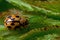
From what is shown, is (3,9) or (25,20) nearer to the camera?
(25,20)

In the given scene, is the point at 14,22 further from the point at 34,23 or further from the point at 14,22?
the point at 34,23

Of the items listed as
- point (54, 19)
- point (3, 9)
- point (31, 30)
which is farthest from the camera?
point (3, 9)

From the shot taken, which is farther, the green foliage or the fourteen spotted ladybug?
the fourteen spotted ladybug

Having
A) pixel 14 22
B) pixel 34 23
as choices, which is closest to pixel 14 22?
pixel 14 22

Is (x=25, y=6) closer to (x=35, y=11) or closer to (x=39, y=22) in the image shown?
(x=35, y=11)

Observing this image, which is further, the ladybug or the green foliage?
the ladybug

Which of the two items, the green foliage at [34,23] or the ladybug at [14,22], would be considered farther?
the ladybug at [14,22]

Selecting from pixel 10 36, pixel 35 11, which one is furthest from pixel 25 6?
pixel 10 36

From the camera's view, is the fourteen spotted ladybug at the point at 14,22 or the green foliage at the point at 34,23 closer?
the green foliage at the point at 34,23
